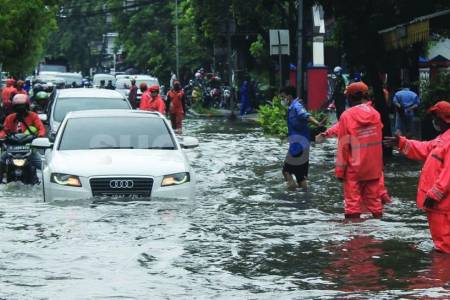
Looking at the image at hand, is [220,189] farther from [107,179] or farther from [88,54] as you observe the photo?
[88,54]

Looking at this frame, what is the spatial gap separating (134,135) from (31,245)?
455 centimetres

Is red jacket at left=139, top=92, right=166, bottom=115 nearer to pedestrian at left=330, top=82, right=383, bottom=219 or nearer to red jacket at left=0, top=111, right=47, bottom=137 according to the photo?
red jacket at left=0, top=111, right=47, bottom=137

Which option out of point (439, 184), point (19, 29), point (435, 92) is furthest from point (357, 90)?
point (19, 29)

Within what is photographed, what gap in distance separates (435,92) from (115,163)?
11563mm

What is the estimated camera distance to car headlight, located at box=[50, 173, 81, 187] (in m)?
14.4

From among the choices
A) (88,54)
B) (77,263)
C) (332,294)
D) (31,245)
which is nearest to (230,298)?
(332,294)

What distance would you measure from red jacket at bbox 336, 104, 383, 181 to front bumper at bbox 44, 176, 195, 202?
206 centimetres

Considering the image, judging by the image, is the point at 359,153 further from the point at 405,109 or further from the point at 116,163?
the point at 405,109

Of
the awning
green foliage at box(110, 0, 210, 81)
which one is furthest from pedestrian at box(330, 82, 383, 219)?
green foliage at box(110, 0, 210, 81)

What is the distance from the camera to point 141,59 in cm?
8950

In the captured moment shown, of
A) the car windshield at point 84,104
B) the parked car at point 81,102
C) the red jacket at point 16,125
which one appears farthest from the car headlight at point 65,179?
the car windshield at point 84,104

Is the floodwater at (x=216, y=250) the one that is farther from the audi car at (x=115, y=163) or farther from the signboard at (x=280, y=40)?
the signboard at (x=280, y=40)

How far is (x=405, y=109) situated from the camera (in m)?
29.0

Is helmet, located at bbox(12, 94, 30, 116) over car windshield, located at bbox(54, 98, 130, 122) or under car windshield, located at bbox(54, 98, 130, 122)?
over
